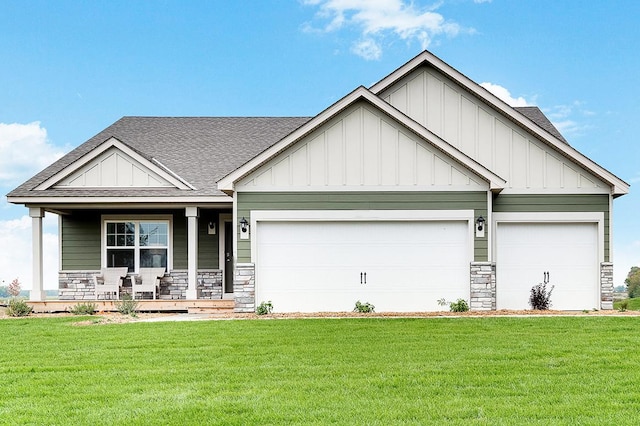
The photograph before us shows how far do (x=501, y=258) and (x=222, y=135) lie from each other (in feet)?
34.2

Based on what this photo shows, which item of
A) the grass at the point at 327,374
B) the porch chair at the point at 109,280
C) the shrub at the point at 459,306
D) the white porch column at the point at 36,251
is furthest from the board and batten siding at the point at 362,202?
the white porch column at the point at 36,251

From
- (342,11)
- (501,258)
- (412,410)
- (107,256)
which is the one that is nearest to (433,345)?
(412,410)

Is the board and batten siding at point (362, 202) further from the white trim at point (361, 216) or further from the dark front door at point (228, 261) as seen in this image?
the dark front door at point (228, 261)

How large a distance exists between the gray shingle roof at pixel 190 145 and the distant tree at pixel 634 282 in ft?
76.1

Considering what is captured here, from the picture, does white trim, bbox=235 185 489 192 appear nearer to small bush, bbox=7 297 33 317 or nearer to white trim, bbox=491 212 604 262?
white trim, bbox=491 212 604 262

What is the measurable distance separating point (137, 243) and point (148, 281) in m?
1.23

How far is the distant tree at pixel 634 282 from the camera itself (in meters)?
35.8

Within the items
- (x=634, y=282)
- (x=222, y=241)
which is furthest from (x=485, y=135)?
(x=634, y=282)

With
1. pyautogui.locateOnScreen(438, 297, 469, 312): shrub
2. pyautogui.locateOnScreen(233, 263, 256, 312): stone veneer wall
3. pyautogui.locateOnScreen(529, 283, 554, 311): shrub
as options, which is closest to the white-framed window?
pyautogui.locateOnScreen(233, 263, 256, 312): stone veneer wall

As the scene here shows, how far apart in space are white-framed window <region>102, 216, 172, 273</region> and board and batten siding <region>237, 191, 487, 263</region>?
15.5 ft

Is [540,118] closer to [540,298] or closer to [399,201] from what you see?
[540,298]

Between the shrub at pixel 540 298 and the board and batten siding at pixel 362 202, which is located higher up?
the board and batten siding at pixel 362 202

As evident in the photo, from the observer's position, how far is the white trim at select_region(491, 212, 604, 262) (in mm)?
16016

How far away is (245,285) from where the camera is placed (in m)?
15.3
